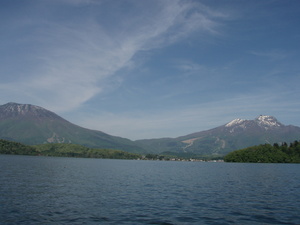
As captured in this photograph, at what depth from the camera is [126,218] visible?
3127cm

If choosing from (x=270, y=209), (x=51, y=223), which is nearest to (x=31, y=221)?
(x=51, y=223)

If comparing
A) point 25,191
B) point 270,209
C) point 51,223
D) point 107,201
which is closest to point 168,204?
point 107,201

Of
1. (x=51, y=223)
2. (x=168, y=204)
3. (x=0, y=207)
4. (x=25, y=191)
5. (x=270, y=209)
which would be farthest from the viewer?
(x=25, y=191)

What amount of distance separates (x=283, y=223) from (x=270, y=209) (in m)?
7.83

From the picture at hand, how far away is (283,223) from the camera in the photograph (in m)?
30.0

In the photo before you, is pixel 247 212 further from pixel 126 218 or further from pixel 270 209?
pixel 126 218

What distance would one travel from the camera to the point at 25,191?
158 ft

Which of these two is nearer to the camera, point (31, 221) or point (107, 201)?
point (31, 221)

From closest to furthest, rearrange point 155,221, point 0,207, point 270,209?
point 155,221
point 0,207
point 270,209

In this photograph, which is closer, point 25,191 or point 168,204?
point 168,204

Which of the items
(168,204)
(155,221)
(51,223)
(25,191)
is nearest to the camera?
(51,223)

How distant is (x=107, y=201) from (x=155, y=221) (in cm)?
1380

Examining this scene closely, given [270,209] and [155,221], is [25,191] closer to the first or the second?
[155,221]

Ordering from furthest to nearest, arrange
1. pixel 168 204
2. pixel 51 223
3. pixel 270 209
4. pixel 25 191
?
pixel 25 191 → pixel 168 204 → pixel 270 209 → pixel 51 223
